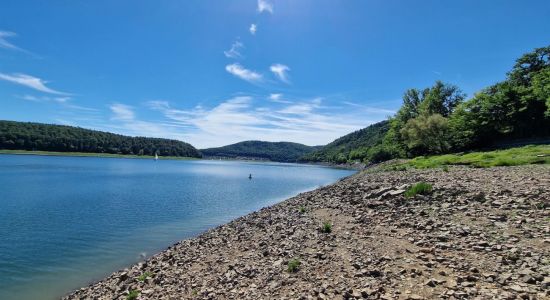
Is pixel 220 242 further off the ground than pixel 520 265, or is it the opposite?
pixel 520 265

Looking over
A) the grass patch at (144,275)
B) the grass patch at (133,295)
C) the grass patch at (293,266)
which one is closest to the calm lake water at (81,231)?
the grass patch at (144,275)

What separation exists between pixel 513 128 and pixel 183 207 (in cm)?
6609

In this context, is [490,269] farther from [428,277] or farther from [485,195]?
[485,195]

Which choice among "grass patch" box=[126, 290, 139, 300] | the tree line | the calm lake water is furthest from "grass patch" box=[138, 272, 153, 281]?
the tree line

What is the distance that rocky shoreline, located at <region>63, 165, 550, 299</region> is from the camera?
369 inches

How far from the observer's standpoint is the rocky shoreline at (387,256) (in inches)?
369

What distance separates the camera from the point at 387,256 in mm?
11867

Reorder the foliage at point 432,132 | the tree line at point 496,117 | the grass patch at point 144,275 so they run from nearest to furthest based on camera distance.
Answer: the grass patch at point 144,275, the tree line at point 496,117, the foliage at point 432,132

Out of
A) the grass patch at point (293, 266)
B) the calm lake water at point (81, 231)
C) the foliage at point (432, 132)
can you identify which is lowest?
the calm lake water at point (81, 231)

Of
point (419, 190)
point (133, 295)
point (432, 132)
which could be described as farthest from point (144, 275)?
point (432, 132)

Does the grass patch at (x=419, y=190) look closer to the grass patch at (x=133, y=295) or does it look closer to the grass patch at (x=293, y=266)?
the grass patch at (x=293, y=266)

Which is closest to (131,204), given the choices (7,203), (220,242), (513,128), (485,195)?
(7,203)

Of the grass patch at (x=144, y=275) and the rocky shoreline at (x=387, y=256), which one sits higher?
the rocky shoreline at (x=387, y=256)

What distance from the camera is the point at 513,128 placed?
6612 centimetres
